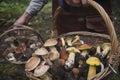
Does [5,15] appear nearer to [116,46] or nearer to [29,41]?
[29,41]

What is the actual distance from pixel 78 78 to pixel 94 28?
0.87 metres

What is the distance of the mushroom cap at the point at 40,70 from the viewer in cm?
265

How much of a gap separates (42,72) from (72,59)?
0.29 m

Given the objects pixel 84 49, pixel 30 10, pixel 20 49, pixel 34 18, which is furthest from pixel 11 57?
pixel 34 18

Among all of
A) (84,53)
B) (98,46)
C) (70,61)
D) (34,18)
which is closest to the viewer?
(70,61)

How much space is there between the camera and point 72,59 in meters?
2.79

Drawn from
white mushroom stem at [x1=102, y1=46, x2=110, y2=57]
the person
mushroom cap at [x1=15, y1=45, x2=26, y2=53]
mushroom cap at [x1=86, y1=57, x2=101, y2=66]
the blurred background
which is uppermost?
the person

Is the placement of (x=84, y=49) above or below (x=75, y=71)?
above

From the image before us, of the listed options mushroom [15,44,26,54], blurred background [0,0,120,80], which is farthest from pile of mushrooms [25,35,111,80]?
blurred background [0,0,120,80]

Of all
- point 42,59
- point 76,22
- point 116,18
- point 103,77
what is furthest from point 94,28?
point 116,18

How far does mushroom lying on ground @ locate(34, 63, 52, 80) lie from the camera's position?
2.65m

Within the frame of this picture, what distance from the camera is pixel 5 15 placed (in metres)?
6.16

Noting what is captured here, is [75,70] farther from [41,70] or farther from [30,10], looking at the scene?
[30,10]

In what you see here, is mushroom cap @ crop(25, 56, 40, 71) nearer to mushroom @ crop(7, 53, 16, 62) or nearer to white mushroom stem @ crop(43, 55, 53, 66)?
white mushroom stem @ crop(43, 55, 53, 66)
